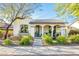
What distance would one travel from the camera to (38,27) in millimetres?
32812

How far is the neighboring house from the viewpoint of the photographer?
32.8m

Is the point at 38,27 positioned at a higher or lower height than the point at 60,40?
higher

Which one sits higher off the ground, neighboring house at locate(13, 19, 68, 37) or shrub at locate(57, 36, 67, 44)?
neighboring house at locate(13, 19, 68, 37)

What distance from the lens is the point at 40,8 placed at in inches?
1293

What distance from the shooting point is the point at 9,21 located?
108 feet

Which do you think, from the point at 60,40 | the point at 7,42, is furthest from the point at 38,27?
the point at 7,42

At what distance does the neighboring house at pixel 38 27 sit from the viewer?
32781 millimetres

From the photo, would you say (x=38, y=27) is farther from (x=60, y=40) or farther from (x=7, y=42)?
(x=7, y=42)

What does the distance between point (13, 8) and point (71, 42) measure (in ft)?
3.53

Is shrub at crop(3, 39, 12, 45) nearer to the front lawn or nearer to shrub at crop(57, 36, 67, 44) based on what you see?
the front lawn

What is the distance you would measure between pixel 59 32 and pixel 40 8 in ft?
1.61

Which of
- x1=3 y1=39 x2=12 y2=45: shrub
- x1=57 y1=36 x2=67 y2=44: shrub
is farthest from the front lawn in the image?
x1=3 y1=39 x2=12 y2=45: shrub

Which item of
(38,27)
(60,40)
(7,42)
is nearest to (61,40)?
(60,40)

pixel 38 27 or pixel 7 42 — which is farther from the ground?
pixel 38 27
